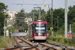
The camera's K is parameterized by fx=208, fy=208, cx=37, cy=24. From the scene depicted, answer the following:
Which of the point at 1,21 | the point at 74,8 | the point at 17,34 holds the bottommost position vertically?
the point at 17,34

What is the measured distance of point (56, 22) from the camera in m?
74.6

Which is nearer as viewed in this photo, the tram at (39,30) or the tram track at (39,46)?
the tram track at (39,46)

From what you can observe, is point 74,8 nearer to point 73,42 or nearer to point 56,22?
point 56,22

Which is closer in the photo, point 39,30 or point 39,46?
point 39,46

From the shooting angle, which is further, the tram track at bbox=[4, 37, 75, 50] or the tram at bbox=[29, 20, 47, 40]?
the tram at bbox=[29, 20, 47, 40]

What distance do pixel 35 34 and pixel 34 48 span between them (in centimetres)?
1606

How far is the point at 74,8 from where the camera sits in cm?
8862

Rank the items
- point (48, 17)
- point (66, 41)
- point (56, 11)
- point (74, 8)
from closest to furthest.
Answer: point (66, 41) < point (48, 17) < point (56, 11) < point (74, 8)

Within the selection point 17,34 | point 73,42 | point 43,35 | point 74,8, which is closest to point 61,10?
point 74,8

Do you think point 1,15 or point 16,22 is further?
point 16,22

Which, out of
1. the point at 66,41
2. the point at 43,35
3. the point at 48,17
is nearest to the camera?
the point at 66,41

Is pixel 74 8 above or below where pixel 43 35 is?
above

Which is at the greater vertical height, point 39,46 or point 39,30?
point 39,30

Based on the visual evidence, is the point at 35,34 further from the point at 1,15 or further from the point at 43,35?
the point at 1,15
